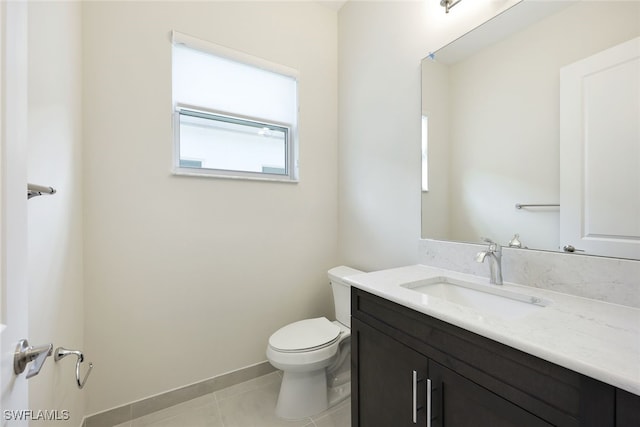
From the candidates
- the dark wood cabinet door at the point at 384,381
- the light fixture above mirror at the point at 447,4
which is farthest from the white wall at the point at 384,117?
the dark wood cabinet door at the point at 384,381

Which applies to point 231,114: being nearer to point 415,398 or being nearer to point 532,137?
point 532,137

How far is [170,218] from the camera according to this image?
162 centimetres

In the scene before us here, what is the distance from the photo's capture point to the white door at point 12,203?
46 centimetres

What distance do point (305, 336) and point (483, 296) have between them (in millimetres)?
979

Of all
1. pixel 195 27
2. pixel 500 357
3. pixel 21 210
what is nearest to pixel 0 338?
pixel 21 210

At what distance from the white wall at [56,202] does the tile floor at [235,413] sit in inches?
16.6

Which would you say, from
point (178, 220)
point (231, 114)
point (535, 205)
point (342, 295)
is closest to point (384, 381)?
point (342, 295)

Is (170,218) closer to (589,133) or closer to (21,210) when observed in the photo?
(21,210)

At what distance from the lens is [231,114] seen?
1839mm

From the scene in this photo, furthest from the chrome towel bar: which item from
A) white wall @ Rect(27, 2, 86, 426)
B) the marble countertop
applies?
white wall @ Rect(27, 2, 86, 426)

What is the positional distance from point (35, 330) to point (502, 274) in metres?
1.76

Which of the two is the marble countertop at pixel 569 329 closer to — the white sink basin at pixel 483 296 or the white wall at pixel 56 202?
the white sink basin at pixel 483 296

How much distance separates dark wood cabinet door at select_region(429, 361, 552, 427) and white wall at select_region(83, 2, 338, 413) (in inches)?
52.8

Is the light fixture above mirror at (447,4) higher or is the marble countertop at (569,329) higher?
the light fixture above mirror at (447,4)
